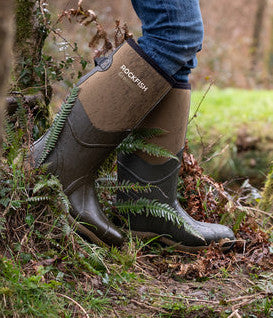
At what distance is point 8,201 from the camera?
1.57 m

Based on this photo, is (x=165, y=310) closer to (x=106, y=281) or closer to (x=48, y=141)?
(x=106, y=281)

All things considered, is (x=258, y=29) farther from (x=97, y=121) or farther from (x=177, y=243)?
(x=97, y=121)

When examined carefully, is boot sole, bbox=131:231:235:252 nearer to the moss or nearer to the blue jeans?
the blue jeans

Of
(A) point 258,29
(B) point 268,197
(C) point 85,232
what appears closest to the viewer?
(C) point 85,232

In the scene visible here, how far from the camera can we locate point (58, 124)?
1.76 metres

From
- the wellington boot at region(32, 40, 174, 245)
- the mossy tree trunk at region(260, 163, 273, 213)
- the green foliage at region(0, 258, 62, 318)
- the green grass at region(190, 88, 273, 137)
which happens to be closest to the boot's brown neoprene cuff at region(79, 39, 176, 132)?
the wellington boot at region(32, 40, 174, 245)

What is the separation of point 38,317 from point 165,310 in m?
0.48

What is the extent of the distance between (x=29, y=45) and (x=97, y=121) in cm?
84

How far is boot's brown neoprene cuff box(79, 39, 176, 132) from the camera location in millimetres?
1688

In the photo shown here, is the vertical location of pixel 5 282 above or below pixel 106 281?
above

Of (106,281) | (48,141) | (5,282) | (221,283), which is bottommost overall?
(221,283)

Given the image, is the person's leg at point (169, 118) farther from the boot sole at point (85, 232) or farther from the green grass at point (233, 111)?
the green grass at point (233, 111)

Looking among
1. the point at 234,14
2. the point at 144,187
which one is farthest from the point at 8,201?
the point at 234,14

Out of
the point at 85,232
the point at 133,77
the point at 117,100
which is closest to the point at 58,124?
the point at 117,100
